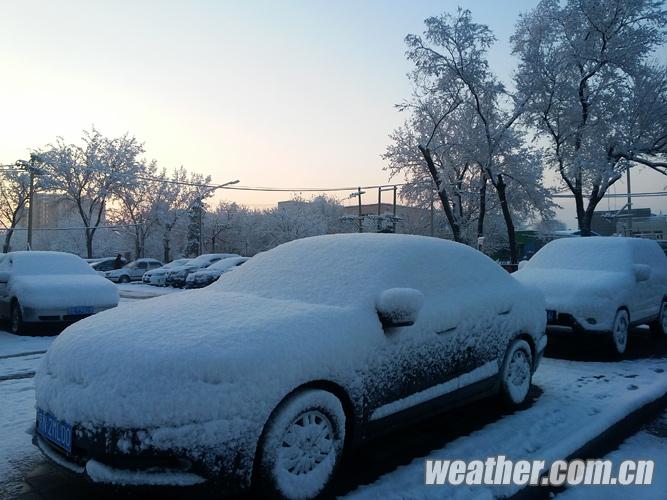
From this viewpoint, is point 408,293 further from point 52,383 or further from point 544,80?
point 544,80

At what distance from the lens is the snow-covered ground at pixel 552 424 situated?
300 centimetres

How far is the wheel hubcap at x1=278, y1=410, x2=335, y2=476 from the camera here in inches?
104

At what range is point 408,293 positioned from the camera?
10.7ft

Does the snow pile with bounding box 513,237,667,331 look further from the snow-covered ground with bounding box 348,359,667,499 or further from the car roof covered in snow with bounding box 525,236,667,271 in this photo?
the snow-covered ground with bounding box 348,359,667,499

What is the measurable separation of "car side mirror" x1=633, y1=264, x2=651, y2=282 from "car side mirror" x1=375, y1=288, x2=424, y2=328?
5284 mm

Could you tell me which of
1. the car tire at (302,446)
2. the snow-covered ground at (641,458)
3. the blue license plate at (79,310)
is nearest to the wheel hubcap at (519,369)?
the snow-covered ground at (641,458)

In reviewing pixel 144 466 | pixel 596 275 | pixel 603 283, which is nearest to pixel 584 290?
pixel 603 283

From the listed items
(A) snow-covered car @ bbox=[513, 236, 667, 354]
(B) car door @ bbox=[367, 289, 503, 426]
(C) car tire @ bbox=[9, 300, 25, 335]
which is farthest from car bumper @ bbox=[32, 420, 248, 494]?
(C) car tire @ bbox=[9, 300, 25, 335]

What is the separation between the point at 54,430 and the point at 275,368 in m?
1.21

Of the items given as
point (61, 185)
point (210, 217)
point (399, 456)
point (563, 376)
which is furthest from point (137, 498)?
point (210, 217)

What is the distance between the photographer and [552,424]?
161 inches

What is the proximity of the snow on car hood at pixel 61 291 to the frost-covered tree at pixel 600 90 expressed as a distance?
1901 centimetres

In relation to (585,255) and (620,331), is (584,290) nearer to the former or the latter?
(620,331)

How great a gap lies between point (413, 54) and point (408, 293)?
23.3m
